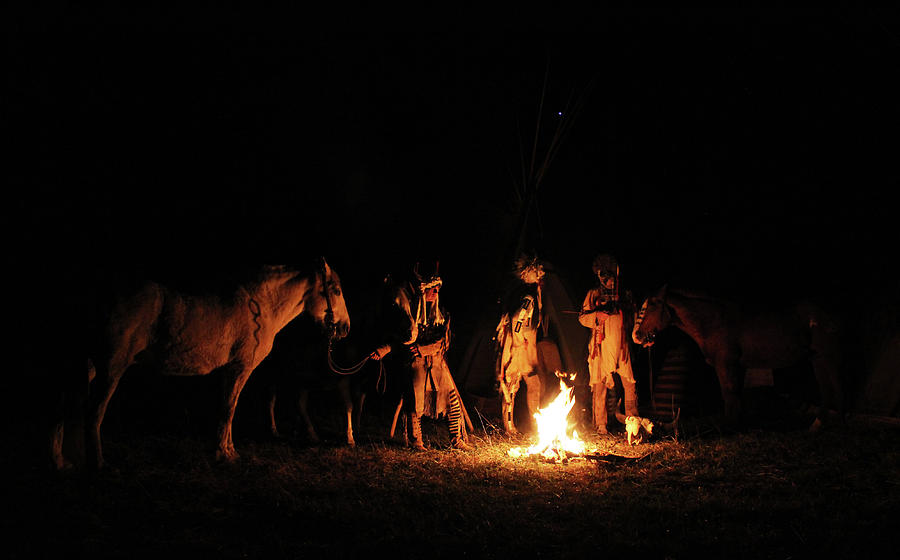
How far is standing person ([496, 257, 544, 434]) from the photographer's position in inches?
388

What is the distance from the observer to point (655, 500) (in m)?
6.51

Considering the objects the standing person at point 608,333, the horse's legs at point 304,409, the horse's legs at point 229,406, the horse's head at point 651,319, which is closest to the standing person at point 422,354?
the horse's legs at point 304,409

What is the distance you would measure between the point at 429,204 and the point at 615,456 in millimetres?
9844

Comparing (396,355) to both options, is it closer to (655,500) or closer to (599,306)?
(599,306)

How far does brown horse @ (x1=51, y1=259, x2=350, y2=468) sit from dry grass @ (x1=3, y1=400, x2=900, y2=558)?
919 mm

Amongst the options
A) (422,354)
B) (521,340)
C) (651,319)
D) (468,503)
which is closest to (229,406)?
(422,354)

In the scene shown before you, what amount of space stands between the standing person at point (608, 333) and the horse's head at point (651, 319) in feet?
0.67

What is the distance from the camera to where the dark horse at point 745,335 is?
32.8 ft

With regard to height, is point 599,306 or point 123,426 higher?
point 599,306

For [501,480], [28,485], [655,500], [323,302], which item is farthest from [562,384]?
[28,485]

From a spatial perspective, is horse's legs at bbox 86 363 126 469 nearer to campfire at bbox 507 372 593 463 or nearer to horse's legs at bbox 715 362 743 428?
campfire at bbox 507 372 593 463

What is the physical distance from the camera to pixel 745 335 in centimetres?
1021

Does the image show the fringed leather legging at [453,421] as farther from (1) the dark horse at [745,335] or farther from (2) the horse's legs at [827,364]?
(2) the horse's legs at [827,364]

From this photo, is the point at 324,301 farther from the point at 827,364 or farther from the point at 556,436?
the point at 827,364
